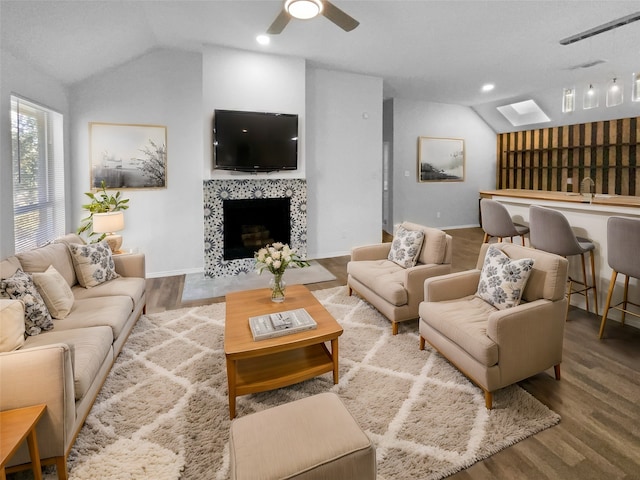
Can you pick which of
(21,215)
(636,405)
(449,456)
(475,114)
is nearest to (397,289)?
(449,456)

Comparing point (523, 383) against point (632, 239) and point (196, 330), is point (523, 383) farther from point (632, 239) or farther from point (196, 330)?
point (196, 330)

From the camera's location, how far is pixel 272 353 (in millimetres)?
2148

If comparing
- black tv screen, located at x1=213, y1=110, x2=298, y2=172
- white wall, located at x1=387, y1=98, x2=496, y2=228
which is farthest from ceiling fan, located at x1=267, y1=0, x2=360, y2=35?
white wall, located at x1=387, y1=98, x2=496, y2=228

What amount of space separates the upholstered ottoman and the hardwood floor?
27.2 inches

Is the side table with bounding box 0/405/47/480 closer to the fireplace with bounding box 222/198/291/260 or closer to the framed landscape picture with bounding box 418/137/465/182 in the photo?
the fireplace with bounding box 222/198/291/260

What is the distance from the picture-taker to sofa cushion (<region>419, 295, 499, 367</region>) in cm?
204

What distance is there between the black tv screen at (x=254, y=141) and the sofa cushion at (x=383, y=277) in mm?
2024

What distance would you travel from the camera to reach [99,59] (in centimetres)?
402

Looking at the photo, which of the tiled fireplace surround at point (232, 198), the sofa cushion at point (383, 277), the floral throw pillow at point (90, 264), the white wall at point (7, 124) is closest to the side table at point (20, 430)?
the floral throw pillow at point (90, 264)

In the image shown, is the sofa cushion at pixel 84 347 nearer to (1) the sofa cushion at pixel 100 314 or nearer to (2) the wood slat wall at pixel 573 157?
(1) the sofa cushion at pixel 100 314

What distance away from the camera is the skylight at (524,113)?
7.54 meters

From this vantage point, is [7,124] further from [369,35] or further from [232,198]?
[369,35]

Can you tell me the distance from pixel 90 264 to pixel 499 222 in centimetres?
421

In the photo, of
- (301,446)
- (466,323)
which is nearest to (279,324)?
(301,446)
